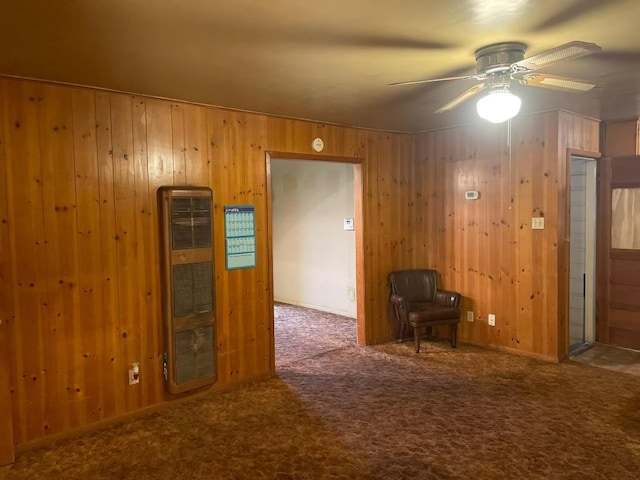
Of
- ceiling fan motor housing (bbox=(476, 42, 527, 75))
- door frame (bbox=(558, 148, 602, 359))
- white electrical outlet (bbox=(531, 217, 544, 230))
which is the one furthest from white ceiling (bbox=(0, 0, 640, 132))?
white electrical outlet (bbox=(531, 217, 544, 230))

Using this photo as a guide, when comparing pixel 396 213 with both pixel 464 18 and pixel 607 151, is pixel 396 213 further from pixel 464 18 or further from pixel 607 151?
pixel 464 18

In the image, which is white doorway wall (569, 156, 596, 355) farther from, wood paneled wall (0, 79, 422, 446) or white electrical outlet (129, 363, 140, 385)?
white electrical outlet (129, 363, 140, 385)

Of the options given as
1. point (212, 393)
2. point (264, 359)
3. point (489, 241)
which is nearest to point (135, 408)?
point (212, 393)

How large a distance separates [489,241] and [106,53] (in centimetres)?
392

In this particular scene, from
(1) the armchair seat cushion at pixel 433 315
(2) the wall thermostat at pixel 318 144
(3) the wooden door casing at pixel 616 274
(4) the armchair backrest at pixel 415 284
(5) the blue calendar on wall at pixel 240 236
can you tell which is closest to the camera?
(5) the blue calendar on wall at pixel 240 236

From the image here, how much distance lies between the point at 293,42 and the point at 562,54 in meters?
1.27

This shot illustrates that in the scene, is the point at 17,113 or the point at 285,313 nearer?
the point at 17,113

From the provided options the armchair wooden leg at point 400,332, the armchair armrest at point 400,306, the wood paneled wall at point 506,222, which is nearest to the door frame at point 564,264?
the wood paneled wall at point 506,222

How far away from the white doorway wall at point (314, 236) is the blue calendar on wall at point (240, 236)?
2.32m

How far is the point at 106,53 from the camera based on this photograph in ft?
8.33

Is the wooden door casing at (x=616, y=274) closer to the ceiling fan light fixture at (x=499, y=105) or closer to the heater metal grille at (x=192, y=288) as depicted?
the ceiling fan light fixture at (x=499, y=105)

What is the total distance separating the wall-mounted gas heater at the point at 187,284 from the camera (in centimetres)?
353

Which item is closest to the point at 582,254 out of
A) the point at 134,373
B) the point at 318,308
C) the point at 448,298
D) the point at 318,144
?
the point at 448,298

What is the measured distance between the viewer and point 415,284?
5336mm
